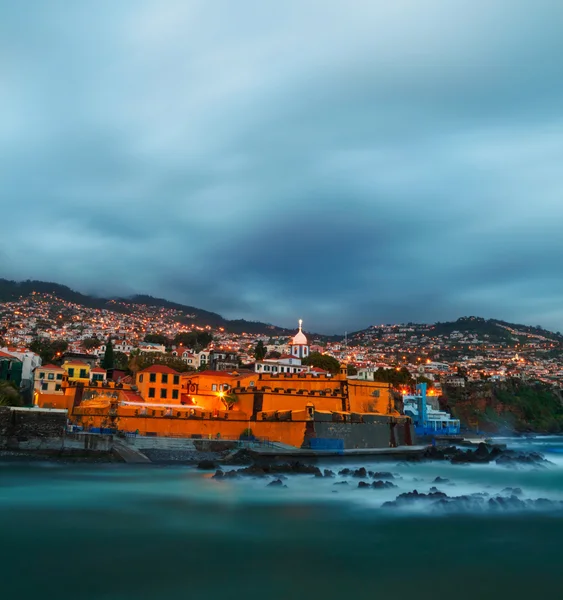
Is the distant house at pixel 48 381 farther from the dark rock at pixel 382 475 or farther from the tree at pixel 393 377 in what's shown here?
the tree at pixel 393 377

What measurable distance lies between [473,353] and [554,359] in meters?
26.6

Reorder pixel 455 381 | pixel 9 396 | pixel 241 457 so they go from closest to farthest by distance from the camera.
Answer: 1. pixel 241 457
2. pixel 9 396
3. pixel 455 381

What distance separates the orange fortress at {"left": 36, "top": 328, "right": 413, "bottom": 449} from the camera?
3250 cm

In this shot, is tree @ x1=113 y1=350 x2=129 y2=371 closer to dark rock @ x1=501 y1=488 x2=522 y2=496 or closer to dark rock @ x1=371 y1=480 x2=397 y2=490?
dark rock @ x1=371 y1=480 x2=397 y2=490

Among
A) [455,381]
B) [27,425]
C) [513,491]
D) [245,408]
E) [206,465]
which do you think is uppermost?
[455,381]

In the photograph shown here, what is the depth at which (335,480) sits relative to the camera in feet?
86.0

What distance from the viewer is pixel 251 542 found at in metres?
16.6

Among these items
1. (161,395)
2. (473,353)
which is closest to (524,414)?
(161,395)

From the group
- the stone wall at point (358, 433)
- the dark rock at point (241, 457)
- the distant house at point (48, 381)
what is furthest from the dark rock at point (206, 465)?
the distant house at point (48, 381)

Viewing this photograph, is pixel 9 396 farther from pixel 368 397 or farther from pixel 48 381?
pixel 368 397

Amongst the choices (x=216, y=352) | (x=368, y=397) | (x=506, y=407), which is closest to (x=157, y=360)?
(x=216, y=352)

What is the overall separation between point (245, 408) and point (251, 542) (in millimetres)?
20257

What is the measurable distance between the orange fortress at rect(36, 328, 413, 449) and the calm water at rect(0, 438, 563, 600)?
279 inches

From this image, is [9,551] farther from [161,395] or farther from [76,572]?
[161,395]
